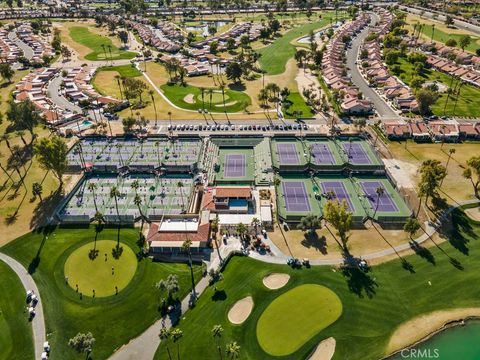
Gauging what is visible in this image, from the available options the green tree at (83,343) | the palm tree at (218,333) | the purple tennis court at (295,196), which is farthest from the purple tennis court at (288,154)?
the green tree at (83,343)

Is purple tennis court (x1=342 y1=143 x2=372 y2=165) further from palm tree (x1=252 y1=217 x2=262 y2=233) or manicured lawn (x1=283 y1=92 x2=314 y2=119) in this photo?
palm tree (x1=252 y1=217 x2=262 y2=233)

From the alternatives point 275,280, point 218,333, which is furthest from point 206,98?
point 218,333

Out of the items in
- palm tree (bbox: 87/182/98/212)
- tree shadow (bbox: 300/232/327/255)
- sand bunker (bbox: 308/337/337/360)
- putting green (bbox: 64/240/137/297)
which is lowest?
sand bunker (bbox: 308/337/337/360)

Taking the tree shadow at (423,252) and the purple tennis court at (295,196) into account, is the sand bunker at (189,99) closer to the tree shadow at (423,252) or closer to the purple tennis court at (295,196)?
the purple tennis court at (295,196)

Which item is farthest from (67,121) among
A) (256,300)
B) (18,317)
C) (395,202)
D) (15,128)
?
(395,202)

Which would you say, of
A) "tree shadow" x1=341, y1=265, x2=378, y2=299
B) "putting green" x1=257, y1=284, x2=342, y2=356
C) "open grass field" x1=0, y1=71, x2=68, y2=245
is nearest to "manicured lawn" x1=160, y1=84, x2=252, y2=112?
"open grass field" x1=0, y1=71, x2=68, y2=245
